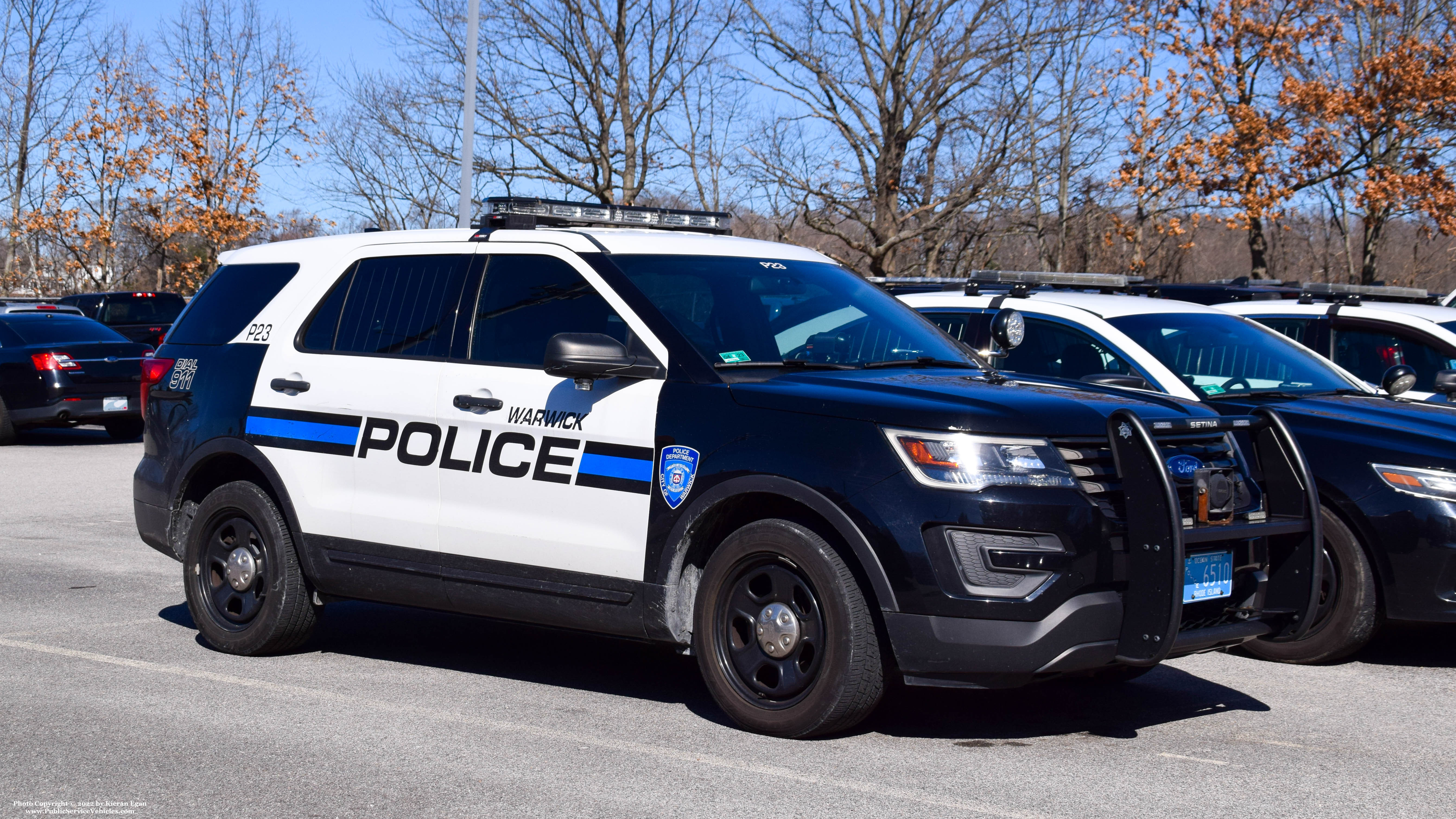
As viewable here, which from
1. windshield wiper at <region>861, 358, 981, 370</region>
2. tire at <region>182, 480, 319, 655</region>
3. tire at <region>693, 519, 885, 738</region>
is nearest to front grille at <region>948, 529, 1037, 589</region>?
tire at <region>693, 519, 885, 738</region>

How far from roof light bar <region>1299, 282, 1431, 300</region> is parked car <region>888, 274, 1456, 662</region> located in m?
3.26

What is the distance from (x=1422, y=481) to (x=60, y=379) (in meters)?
15.5

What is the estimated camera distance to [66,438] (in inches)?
764

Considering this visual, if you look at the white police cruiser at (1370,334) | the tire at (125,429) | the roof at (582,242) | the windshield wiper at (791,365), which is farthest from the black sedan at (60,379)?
the windshield wiper at (791,365)

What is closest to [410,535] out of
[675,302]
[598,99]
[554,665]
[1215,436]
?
[554,665]

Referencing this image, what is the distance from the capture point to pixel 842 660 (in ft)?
16.1

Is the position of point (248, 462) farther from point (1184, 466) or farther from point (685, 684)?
point (1184, 466)

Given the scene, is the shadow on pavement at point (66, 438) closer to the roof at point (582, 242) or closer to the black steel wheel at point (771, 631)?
the roof at point (582, 242)

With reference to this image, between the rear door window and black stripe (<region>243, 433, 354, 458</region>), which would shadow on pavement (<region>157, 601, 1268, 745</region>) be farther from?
the rear door window

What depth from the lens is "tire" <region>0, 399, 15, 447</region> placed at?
57.2ft

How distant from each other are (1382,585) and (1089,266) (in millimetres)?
26200

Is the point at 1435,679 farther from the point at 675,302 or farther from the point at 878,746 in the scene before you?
the point at 675,302

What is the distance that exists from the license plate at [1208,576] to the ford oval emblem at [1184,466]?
0.27m

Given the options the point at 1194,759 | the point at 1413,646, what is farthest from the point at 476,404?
the point at 1413,646
